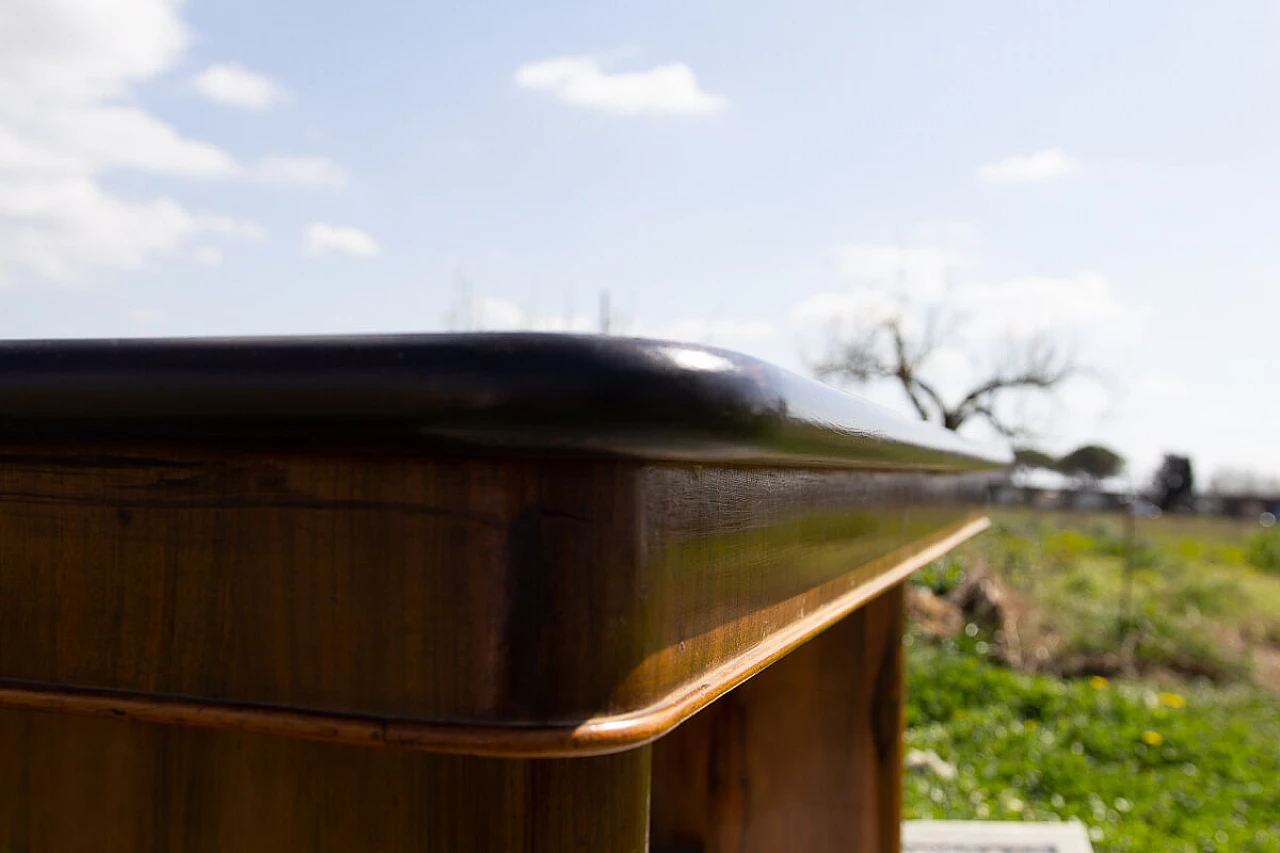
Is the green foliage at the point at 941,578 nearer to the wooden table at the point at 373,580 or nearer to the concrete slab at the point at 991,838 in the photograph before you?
the concrete slab at the point at 991,838

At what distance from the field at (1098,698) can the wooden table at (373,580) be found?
492 cm

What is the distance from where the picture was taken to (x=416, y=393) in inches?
20.5

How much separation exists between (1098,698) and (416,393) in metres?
7.70

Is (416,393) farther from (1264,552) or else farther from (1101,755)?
(1264,552)

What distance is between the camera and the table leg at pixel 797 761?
1.79 meters

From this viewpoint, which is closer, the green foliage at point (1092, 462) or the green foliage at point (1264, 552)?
the green foliage at point (1264, 552)

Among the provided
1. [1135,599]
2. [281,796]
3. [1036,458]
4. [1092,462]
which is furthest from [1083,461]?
[281,796]

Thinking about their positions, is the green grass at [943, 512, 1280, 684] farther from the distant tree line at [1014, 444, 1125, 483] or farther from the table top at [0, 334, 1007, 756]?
the table top at [0, 334, 1007, 756]

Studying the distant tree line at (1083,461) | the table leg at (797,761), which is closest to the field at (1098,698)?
the table leg at (797,761)

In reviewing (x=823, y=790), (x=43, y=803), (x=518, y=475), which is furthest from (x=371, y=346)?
(x=823, y=790)

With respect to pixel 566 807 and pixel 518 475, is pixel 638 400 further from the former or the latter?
pixel 566 807

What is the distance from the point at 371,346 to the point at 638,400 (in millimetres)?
142

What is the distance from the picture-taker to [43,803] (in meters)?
0.73

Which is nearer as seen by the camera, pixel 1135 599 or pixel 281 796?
pixel 281 796
